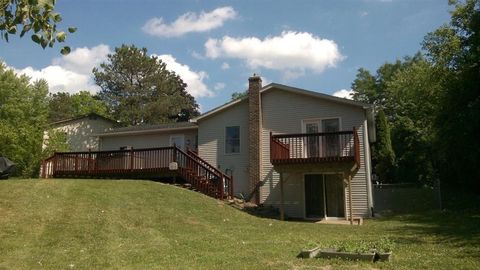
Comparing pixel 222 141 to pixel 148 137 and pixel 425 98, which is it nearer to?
pixel 148 137

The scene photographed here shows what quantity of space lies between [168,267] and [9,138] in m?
27.1

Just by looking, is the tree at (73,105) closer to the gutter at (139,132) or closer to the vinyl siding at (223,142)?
the gutter at (139,132)

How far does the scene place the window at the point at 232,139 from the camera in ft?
77.4

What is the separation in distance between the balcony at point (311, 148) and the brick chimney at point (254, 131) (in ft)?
6.90

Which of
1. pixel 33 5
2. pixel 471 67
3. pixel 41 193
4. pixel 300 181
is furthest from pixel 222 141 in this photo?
pixel 33 5

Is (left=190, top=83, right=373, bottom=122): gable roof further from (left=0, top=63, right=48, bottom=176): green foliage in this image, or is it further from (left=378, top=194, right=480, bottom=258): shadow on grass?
(left=0, top=63, right=48, bottom=176): green foliage

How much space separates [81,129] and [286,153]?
17719 millimetres

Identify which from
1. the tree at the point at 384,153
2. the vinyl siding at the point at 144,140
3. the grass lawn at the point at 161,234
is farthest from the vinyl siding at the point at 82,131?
the tree at the point at 384,153

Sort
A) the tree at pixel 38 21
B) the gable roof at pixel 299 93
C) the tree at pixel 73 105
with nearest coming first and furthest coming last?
1. the tree at pixel 38 21
2. the gable roof at pixel 299 93
3. the tree at pixel 73 105

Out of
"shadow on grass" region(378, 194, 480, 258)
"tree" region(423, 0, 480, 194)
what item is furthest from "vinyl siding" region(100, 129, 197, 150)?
"tree" region(423, 0, 480, 194)

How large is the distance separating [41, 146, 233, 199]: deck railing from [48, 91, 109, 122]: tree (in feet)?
129

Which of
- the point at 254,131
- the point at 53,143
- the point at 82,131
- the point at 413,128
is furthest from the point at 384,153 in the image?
the point at 53,143

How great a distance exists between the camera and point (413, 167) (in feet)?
116

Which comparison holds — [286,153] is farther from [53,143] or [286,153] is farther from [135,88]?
[135,88]
